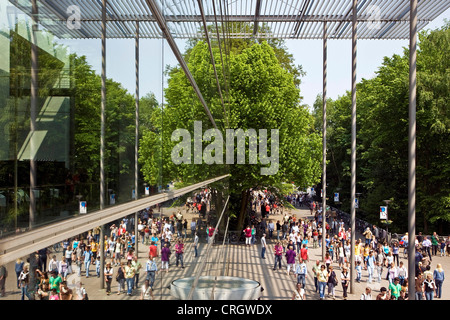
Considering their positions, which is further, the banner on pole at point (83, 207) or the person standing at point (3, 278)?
the banner on pole at point (83, 207)

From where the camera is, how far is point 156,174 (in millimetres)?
2227

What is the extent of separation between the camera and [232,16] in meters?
21.2


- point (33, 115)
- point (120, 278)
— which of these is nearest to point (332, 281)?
point (120, 278)

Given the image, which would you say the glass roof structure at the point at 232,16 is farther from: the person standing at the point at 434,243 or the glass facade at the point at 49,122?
the person standing at the point at 434,243

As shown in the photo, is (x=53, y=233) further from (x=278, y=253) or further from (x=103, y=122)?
(x=278, y=253)

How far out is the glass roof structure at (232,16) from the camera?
3.46ft

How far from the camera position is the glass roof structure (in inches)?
41.5

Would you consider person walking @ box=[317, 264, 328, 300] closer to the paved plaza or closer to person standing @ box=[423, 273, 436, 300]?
the paved plaza

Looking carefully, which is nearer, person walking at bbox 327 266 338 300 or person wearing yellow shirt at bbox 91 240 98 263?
person wearing yellow shirt at bbox 91 240 98 263

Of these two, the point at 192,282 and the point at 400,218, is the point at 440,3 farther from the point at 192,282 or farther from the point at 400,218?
the point at 400,218

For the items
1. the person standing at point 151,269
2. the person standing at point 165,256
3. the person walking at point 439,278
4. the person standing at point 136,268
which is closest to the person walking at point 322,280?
the person walking at point 439,278

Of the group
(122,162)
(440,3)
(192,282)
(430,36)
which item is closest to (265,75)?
(440,3)

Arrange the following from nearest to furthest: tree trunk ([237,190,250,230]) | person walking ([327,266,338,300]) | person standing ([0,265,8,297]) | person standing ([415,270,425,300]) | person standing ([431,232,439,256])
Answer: person standing ([0,265,8,297])
person standing ([415,270,425,300])
person walking ([327,266,338,300])
person standing ([431,232,439,256])
tree trunk ([237,190,250,230])

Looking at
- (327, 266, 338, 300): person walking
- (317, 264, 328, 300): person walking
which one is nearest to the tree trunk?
(327, 266, 338, 300): person walking
